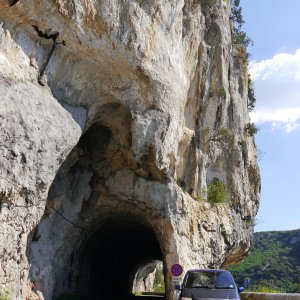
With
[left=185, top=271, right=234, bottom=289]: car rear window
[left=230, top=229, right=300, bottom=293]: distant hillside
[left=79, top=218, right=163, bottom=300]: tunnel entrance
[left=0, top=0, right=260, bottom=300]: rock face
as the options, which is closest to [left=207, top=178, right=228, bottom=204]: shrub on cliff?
[left=0, top=0, right=260, bottom=300]: rock face

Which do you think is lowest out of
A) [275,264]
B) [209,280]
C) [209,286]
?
[209,286]

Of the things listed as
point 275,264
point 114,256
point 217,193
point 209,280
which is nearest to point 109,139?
point 217,193

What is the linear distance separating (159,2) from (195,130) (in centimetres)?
773

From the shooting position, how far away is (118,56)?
647 inches

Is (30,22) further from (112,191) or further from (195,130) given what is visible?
(195,130)

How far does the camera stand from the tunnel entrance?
2397 centimetres

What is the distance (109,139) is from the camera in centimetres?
1959

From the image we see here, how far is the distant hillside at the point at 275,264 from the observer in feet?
248

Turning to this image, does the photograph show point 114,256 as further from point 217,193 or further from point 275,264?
point 275,264

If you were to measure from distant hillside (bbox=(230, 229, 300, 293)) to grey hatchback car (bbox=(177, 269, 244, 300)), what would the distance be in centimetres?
5402

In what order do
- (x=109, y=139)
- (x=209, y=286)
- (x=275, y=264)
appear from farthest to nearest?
(x=275, y=264) < (x=109, y=139) < (x=209, y=286)

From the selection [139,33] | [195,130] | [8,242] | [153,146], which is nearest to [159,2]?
[139,33]

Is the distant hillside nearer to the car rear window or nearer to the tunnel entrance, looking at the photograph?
the tunnel entrance

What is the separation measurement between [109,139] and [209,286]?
30.2 ft
